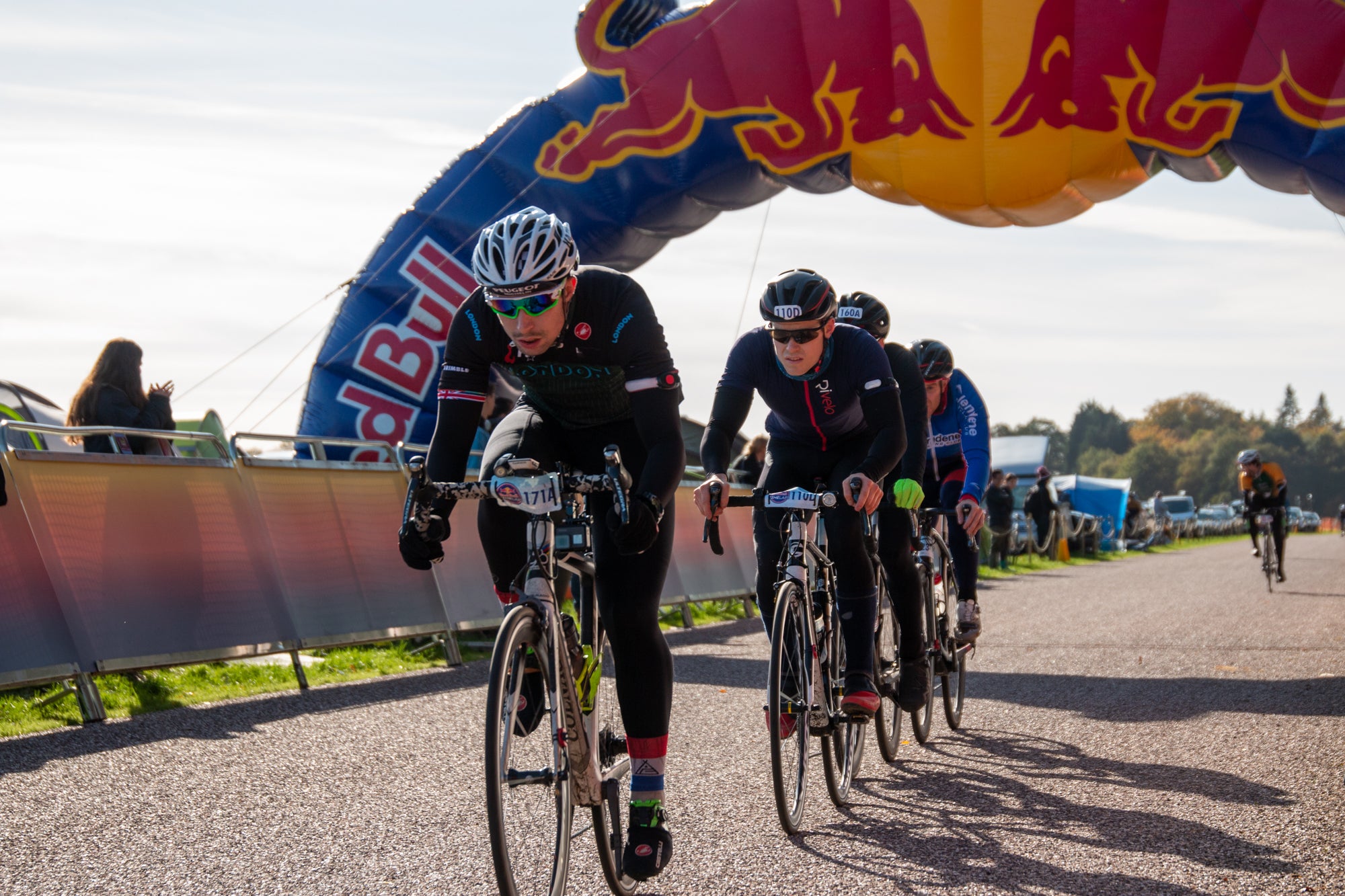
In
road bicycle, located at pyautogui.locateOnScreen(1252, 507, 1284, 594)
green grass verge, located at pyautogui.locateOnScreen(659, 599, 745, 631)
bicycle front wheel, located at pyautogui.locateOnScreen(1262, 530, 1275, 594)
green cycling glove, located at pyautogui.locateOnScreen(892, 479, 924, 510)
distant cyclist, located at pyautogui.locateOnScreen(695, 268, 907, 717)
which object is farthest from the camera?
road bicycle, located at pyautogui.locateOnScreen(1252, 507, 1284, 594)

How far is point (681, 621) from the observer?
14141mm

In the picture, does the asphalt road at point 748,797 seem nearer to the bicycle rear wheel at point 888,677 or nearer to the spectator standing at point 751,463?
the bicycle rear wheel at point 888,677

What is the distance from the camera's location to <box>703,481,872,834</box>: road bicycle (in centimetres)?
489

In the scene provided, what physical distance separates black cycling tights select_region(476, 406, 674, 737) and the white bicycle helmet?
556 mm

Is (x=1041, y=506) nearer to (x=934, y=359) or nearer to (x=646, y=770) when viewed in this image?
(x=934, y=359)

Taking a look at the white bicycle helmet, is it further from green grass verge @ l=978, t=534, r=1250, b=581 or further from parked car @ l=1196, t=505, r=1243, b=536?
parked car @ l=1196, t=505, r=1243, b=536

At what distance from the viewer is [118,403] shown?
8.80 meters

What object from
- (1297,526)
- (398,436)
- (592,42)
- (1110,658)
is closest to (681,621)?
(398,436)

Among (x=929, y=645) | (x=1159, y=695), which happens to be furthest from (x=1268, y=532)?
(x=929, y=645)

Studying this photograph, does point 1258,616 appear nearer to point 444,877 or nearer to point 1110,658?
point 1110,658

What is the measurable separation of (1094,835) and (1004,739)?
2279 mm

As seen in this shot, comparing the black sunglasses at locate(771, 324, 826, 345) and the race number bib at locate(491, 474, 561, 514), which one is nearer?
the race number bib at locate(491, 474, 561, 514)

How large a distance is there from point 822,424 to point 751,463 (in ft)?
31.0

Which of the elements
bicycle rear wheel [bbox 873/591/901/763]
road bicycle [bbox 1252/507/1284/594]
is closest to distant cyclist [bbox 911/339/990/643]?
bicycle rear wheel [bbox 873/591/901/763]
